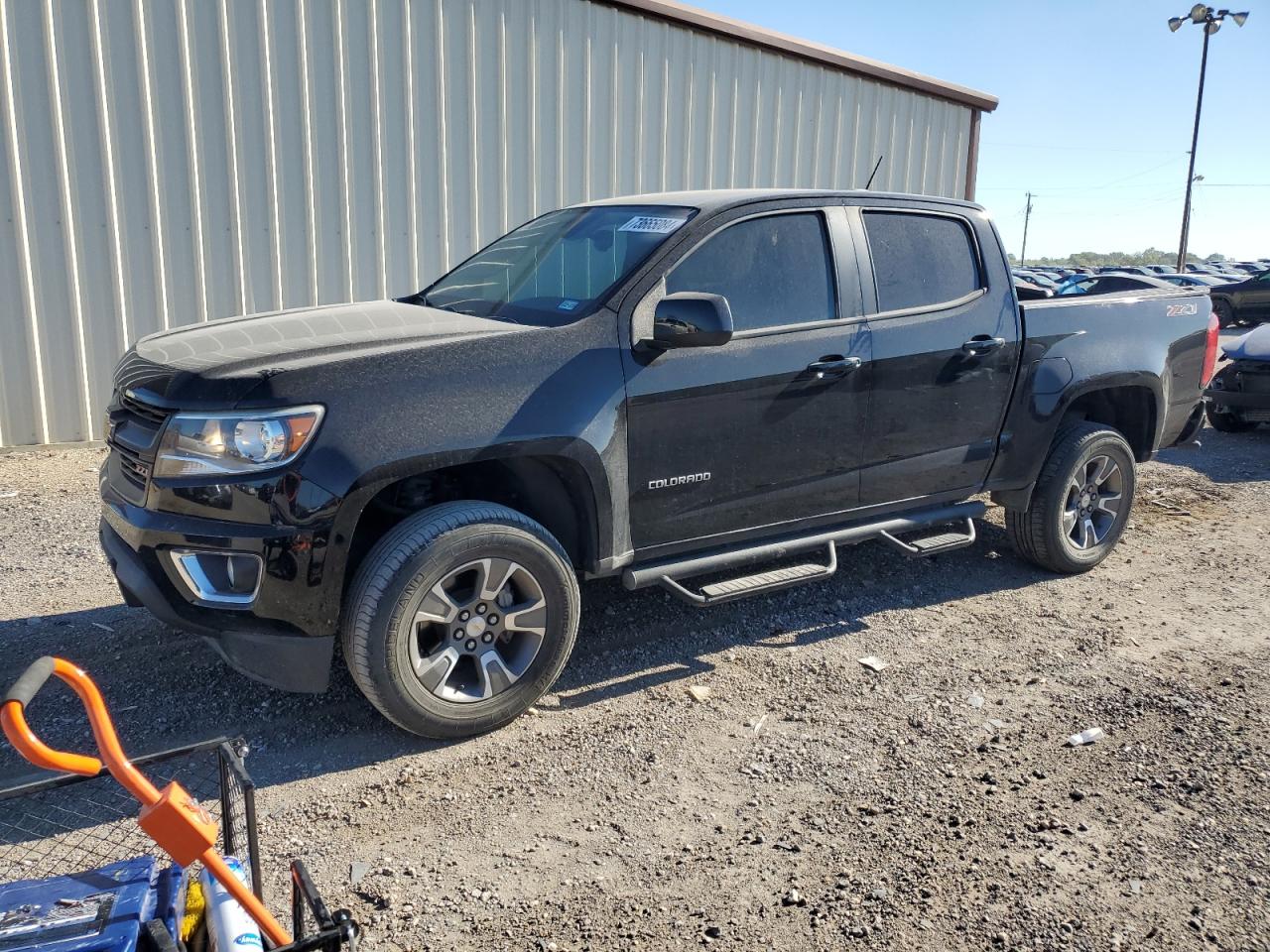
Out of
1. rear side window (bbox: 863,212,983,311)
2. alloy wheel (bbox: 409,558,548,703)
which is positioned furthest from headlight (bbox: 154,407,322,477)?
rear side window (bbox: 863,212,983,311)

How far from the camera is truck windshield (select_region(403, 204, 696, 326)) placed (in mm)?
3959

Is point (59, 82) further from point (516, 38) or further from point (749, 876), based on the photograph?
point (749, 876)

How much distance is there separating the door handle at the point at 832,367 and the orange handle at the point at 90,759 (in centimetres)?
296

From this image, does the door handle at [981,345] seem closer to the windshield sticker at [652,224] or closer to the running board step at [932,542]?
the running board step at [932,542]

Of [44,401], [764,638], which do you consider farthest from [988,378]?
[44,401]

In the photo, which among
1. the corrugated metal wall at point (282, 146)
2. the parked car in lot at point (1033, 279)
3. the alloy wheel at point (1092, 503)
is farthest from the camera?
the parked car in lot at point (1033, 279)

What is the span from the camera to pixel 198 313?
7906 millimetres

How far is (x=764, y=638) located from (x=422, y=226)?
5688 millimetres

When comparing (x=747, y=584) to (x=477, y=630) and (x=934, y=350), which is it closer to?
(x=477, y=630)

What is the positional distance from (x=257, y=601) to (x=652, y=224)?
2124 mm

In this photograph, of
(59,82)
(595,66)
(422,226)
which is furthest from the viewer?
(595,66)

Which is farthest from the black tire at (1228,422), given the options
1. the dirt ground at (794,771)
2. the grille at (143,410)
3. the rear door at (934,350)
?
the grille at (143,410)

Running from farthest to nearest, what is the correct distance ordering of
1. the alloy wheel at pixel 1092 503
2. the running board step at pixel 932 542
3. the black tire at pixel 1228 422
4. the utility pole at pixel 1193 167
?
the utility pole at pixel 1193 167 → the black tire at pixel 1228 422 → the alloy wheel at pixel 1092 503 → the running board step at pixel 932 542

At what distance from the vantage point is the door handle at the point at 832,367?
421 cm
